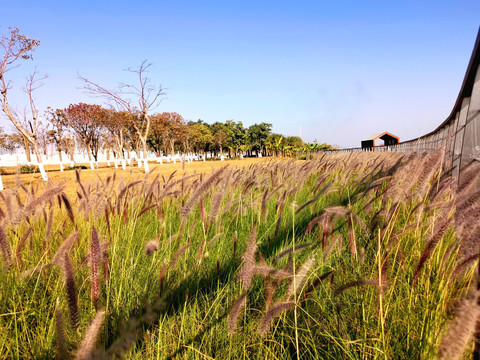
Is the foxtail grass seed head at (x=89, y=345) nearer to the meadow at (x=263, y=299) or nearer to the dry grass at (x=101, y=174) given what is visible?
the meadow at (x=263, y=299)

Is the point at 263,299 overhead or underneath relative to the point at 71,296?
underneath

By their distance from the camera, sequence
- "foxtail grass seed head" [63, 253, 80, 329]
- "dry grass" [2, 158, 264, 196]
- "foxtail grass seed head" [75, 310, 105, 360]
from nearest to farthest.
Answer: "foxtail grass seed head" [75, 310, 105, 360] < "foxtail grass seed head" [63, 253, 80, 329] < "dry grass" [2, 158, 264, 196]

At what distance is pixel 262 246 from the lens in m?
1.93

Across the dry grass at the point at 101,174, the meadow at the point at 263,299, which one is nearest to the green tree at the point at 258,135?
the dry grass at the point at 101,174

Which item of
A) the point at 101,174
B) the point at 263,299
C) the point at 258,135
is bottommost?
the point at 101,174

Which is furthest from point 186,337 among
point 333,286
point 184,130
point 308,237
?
point 184,130

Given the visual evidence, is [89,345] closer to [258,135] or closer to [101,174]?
[101,174]

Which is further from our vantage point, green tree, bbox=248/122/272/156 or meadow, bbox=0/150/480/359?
green tree, bbox=248/122/272/156

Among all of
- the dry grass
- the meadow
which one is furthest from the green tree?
the meadow

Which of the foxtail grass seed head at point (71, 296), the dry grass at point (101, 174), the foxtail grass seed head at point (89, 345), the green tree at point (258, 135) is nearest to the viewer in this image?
the foxtail grass seed head at point (89, 345)

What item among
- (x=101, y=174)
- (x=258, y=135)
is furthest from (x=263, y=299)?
(x=258, y=135)

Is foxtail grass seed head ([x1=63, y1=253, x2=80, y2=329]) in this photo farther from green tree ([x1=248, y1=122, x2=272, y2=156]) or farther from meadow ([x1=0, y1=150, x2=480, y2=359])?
green tree ([x1=248, y1=122, x2=272, y2=156])

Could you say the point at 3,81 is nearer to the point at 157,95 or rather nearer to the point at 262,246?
the point at 157,95

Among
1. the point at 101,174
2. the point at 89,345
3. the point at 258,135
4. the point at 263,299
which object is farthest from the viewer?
the point at 258,135
